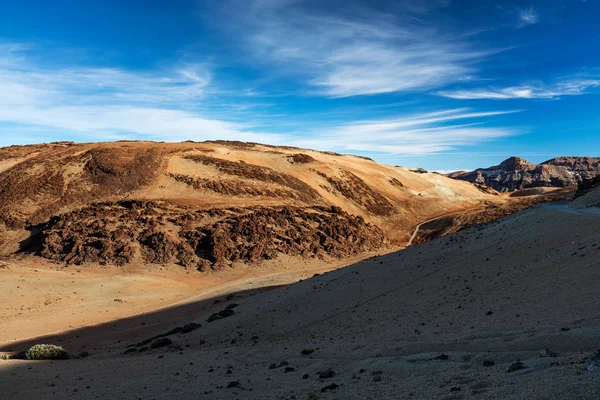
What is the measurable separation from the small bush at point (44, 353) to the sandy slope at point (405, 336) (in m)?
1.18

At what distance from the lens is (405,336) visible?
11.5 metres

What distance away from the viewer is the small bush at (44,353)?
1476cm

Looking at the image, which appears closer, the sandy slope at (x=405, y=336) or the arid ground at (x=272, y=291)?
the sandy slope at (x=405, y=336)

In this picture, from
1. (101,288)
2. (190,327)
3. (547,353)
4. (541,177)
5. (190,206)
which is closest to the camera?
(547,353)

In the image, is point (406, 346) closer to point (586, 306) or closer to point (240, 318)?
point (586, 306)

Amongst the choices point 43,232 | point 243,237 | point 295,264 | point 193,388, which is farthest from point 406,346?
point 43,232

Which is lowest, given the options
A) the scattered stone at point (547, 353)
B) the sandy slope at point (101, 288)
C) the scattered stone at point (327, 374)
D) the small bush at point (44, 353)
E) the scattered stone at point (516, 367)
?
the sandy slope at point (101, 288)

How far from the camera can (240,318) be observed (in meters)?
19.4

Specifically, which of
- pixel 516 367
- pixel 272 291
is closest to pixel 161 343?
pixel 272 291

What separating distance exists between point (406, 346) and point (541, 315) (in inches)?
124

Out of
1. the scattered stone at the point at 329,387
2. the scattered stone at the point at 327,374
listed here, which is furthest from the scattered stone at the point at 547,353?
the scattered stone at the point at 327,374

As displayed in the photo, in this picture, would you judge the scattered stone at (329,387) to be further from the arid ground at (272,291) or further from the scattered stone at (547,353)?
the scattered stone at (547,353)

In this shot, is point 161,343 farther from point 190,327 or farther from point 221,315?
point 221,315

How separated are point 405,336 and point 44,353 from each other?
40.5ft
